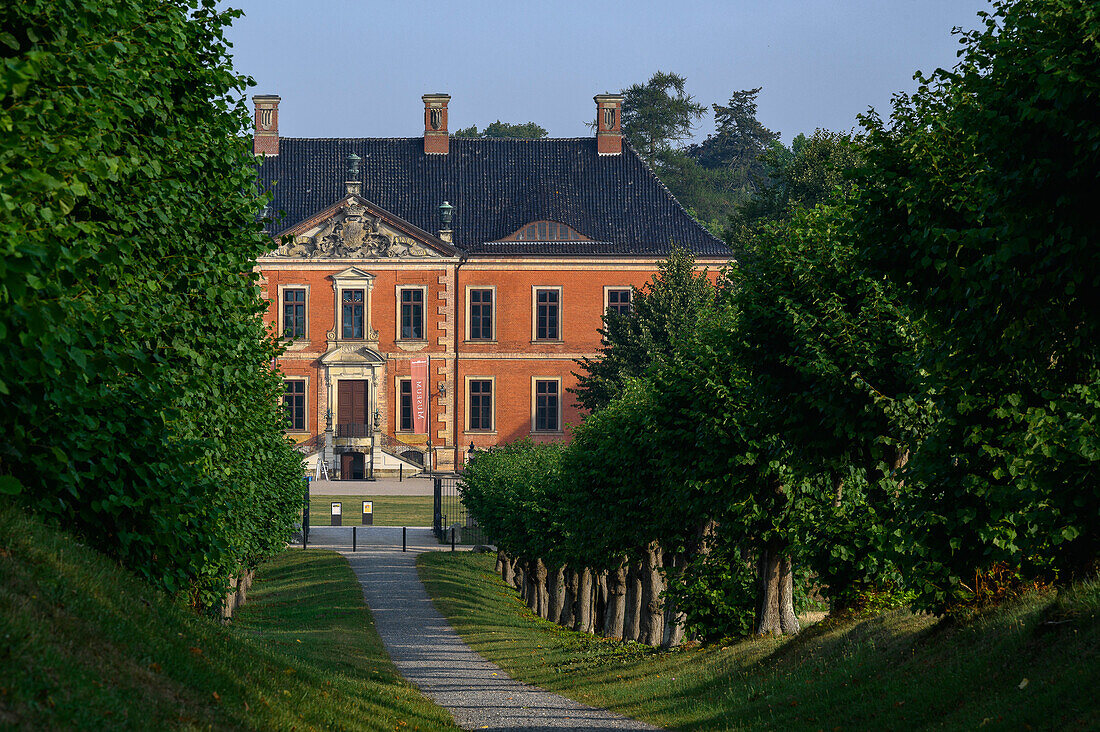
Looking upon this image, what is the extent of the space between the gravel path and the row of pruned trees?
4217 millimetres

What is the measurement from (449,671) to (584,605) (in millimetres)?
14627

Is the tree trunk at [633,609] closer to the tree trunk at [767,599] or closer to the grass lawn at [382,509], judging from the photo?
the tree trunk at [767,599]

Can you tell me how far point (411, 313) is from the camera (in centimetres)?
7775

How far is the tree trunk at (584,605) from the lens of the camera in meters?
39.1

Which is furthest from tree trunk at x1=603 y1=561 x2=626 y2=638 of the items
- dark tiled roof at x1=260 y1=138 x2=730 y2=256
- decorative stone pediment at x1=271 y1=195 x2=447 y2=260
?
decorative stone pediment at x1=271 y1=195 x2=447 y2=260

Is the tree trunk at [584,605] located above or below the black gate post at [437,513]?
below

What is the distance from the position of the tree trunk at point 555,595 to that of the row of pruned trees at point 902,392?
33.0ft

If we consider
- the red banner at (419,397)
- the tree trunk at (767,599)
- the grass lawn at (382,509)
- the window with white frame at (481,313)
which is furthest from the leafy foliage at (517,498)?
the window with white frame at (481,313)

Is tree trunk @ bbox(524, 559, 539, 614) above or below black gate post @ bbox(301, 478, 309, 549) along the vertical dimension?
below

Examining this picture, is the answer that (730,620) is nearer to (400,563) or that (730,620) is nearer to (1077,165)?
(1077,165)

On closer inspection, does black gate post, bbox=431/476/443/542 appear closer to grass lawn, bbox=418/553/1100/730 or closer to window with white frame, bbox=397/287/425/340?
window with white frame, bbox=397/287/425/340

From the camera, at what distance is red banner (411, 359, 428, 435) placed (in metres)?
76.9

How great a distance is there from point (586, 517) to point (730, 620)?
727 centimetres

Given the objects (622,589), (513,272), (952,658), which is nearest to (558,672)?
(622,589)
